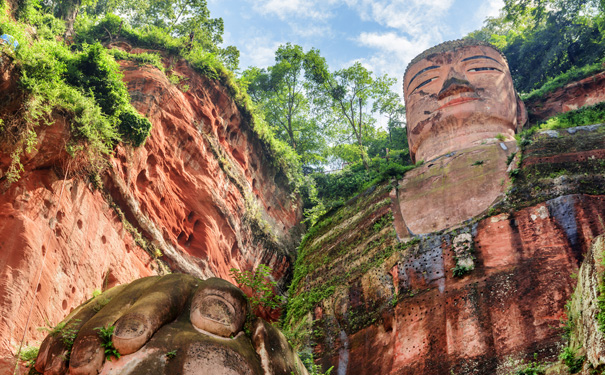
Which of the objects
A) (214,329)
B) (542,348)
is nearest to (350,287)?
(542,348)

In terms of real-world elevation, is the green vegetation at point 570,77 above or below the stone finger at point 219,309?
above

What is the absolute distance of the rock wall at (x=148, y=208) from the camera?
9523mm

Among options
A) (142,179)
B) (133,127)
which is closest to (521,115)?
(142,179)

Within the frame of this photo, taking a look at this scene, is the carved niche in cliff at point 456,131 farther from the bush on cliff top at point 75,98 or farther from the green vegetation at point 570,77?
the bush on cliff top at point 75,98

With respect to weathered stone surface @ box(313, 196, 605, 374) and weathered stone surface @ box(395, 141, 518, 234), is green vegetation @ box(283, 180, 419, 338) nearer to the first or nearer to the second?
weathered stone surface @ box(313, 196, 605, 374)

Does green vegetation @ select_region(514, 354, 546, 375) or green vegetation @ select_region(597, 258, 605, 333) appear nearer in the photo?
green vegetation @ select_region(597, 258, 605, 333)

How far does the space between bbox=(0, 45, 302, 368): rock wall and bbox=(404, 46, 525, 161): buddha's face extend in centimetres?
599

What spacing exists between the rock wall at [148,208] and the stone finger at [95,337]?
3.99m

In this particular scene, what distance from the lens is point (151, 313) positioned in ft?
16.7

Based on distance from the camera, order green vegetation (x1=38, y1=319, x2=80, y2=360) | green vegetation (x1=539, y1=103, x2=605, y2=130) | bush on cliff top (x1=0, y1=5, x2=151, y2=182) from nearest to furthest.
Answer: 1. green vegetation (x1=38, y1=319, x2=80, y2=360)
2. bush on cliff top (x1=0, y1=5, x2=151, y2=182)
3. green vegetation (x1=539, y1=103, x2=605, y2=130)

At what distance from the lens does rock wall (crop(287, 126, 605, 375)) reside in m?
10.3

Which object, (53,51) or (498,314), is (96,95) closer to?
(53,51)

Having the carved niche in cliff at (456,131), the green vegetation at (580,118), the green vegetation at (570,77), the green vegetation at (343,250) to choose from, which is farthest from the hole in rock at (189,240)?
the green vegetation at (570,77)

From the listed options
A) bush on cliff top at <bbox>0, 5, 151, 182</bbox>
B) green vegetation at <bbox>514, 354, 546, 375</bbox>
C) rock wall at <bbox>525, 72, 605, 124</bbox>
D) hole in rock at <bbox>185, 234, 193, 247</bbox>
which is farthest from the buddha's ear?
bush on cliff top at <bbox>0, 5, 151, 182</bbox>
